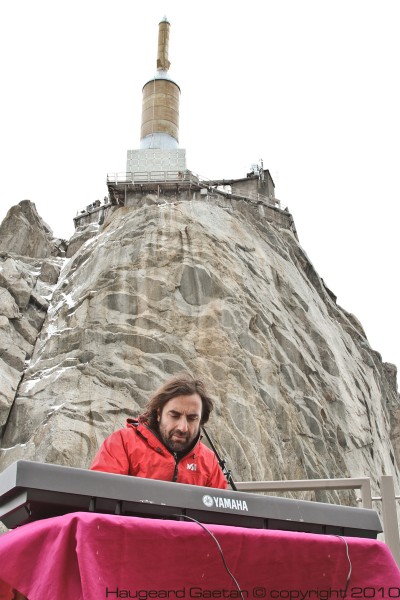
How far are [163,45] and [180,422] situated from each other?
5749cm

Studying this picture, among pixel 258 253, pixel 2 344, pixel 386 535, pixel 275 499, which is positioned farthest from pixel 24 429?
pixel 275 499

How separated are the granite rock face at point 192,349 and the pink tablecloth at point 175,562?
800 inches

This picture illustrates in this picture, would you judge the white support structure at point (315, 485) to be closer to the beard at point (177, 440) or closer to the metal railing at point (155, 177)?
the beard at point (177, 440)

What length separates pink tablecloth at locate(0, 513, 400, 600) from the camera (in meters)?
2.37

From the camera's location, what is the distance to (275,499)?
2900 millimetres

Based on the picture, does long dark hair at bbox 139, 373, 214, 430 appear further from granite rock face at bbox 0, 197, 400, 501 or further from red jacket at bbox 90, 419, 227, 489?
granite rock face at bbox 0, 197, 400, 501

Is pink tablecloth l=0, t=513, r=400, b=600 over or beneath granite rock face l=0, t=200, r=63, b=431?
beneath

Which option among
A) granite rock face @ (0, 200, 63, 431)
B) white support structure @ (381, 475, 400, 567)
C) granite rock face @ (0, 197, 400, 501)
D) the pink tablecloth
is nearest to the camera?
Result: the pink tablecloth

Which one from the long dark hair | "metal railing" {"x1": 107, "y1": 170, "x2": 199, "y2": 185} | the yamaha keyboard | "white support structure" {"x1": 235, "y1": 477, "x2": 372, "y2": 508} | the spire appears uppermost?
the spire

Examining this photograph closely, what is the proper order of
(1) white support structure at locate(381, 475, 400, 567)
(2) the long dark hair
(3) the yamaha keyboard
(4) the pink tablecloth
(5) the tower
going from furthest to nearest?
(5) the tower → (1) white support structure at locate(381, 475, 400, 567) → (2) the long dark hair → (3) the yamaha keyboard → (4) the pink tablecloth

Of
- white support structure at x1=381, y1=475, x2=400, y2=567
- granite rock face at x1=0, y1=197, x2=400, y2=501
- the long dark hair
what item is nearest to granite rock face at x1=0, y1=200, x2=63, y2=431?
granite rock face at x1=0, y1=197, x2=400, y2=501

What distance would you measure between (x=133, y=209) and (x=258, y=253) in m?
7.69

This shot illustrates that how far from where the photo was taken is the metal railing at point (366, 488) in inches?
190

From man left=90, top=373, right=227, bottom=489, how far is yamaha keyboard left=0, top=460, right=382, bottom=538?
0.92 metres
